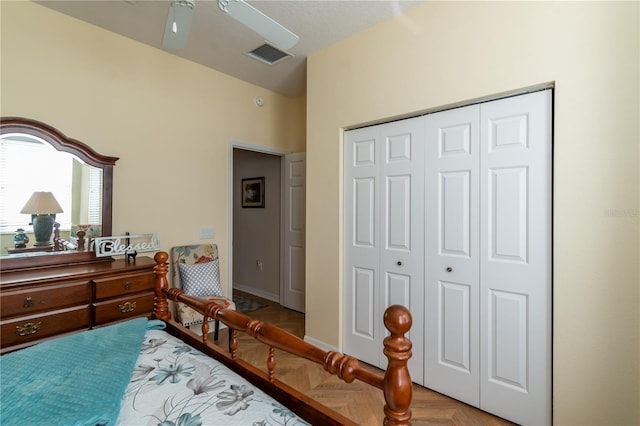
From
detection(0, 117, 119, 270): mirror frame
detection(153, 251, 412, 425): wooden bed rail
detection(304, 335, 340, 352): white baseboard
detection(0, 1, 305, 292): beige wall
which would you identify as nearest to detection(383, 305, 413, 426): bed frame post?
detection(153, 251, 412, 425): wooden bed rail

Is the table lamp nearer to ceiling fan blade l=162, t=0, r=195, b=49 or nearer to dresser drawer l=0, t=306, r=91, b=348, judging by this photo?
dresser drawer l=0, t=306, r=91, b=348

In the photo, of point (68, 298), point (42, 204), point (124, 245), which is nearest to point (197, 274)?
point (124, 245)

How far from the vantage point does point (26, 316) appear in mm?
1852

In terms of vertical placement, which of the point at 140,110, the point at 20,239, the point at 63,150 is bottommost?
the point at 20,239

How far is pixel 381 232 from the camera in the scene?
2543mm

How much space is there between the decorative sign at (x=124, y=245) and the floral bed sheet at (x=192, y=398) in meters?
1.50

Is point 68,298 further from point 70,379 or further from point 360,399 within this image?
point 360,399

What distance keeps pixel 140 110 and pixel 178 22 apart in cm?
152

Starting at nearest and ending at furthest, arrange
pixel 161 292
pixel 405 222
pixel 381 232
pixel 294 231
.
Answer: pixel 161 292 < pixel 405 222 < pixel 381 232 < pixel 294 231

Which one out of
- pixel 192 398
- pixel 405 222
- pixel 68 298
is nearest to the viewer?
pixel 192 398

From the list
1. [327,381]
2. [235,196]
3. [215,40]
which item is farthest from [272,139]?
[327,381]

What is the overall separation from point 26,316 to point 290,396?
6.04ft

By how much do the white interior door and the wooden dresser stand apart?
1970 millimetres

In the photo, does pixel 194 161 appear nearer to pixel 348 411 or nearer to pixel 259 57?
pixel 259 57
